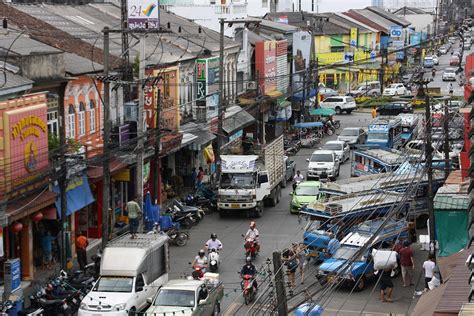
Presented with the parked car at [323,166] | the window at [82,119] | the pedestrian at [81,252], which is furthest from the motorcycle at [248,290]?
the parked car at [323,166]

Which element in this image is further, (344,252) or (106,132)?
(344,252)

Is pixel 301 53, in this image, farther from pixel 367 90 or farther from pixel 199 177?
pixel 199 177

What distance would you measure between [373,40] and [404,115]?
5962cm

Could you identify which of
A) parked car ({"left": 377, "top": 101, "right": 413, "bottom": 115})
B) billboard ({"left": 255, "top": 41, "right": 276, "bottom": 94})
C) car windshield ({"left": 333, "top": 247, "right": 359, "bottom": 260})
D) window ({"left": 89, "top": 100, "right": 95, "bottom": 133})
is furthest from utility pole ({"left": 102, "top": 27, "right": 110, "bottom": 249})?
parked car ({"left": 377, "top": 101, "right": 413, "bottom": 115})

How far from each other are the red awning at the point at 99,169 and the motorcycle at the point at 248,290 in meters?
9.26

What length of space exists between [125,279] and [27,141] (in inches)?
259

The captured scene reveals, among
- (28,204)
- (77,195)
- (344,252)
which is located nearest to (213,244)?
(344,252)

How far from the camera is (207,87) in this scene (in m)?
57.2

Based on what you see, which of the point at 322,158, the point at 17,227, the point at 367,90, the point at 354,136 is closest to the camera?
the point at 17,227

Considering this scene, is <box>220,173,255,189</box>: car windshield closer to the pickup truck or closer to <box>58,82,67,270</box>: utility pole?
<box>58,82,67,270</box>: utility pole

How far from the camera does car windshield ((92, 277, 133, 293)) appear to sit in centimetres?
2938

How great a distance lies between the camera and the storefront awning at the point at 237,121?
56981mm

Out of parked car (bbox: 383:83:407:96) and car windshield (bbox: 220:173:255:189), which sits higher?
parked car (bbox: 383:83:407:96)

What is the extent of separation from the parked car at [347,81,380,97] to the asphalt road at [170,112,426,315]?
45.1 m
